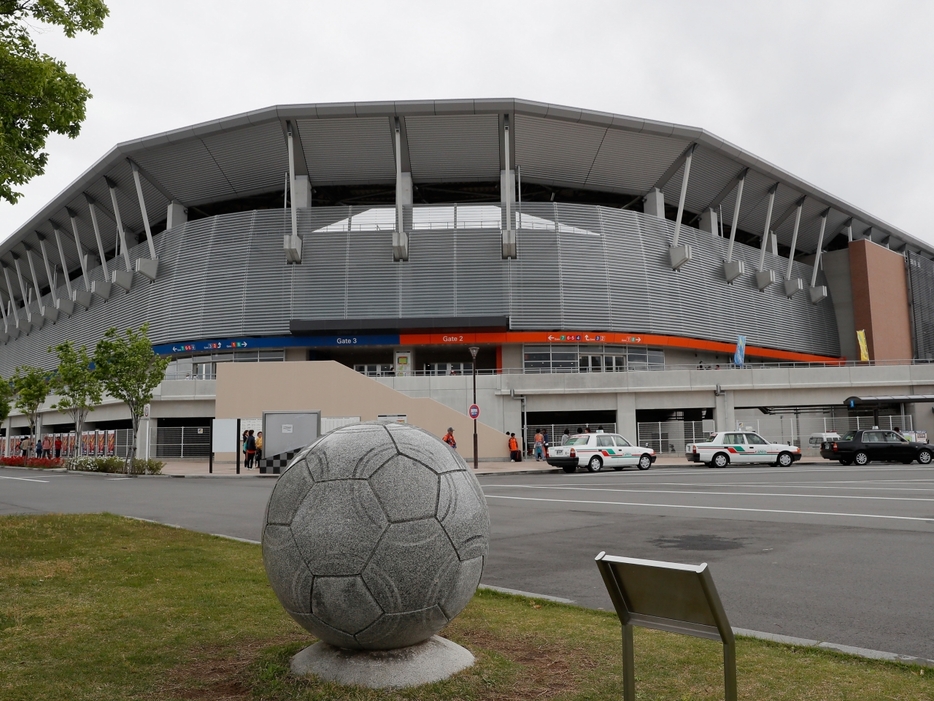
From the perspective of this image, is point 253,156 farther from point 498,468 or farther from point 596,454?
point 596,454

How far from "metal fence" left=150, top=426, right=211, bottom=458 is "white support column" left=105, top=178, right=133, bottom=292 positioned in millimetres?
16326

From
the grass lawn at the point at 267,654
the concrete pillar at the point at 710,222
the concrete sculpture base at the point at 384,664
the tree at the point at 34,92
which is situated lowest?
the grass lawn at the point at 267,654

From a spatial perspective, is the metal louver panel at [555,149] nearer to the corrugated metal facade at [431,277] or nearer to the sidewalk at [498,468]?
the corrugated metal facade at [431,277]

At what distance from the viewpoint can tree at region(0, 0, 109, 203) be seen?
32.9ft

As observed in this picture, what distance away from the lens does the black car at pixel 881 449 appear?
29.6m

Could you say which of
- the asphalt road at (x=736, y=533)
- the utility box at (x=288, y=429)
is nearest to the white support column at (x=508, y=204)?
the utility box at (x=288, y=429)

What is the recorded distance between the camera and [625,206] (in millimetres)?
57094

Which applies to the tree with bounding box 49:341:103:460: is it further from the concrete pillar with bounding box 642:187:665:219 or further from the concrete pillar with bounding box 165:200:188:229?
the concrete pillar with bounding box 642:187:665:219

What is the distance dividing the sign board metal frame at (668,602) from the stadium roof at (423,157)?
141 feet

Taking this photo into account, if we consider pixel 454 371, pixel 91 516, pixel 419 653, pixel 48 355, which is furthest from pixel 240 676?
pixel 48 355

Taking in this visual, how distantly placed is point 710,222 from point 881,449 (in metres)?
31.6

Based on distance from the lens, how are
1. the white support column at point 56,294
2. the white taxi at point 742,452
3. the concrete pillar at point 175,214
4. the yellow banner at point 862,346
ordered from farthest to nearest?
the white support column at point 56,294 → the yellow banner at point 862,346 → the concrete pillar at point 175,214 → the white taxi at point 742,452

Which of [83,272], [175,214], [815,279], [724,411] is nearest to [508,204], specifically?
[724,411]

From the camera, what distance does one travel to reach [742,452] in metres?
30.1
